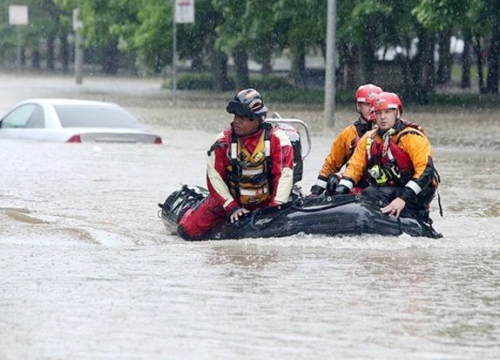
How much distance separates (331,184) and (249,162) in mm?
1012

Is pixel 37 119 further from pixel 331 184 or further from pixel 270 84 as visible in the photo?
pixel 270 84

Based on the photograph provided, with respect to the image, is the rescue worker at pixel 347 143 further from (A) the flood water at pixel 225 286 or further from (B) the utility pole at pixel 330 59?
(B) the utility pole at pixel 330 59

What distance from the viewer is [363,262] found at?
455 inches

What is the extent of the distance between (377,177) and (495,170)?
9.15 meters

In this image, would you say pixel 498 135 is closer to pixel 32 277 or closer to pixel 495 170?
pixel 495 170

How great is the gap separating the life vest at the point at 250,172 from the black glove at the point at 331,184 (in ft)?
2.44

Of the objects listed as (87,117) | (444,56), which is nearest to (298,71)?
(444,56)

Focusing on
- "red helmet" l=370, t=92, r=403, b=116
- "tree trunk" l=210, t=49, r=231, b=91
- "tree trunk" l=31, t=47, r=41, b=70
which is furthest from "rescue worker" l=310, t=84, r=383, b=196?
"tree trunk" l=31, t=47, r=41, b=70

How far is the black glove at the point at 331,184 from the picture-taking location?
13.3m

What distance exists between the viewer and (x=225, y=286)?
10266 millimetres

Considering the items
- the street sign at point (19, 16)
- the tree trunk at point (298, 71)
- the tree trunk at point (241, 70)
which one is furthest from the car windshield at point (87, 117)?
the street sign at point (19, 16)

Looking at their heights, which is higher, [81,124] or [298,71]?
[81,124]

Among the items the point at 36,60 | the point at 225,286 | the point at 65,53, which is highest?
the point at 225,286

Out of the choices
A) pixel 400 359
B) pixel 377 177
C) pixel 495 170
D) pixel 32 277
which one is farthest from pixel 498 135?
pixel 400 359
